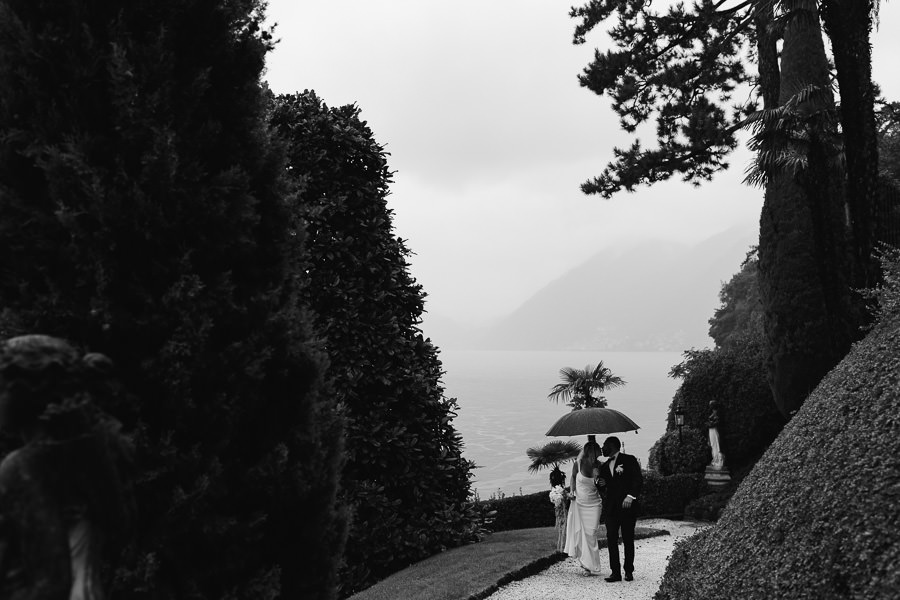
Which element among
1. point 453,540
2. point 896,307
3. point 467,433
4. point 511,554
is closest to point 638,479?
point 511,554

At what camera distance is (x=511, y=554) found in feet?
36.0

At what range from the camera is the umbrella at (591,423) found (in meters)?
11.2

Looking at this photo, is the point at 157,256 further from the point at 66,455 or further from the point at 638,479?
the point at 638,479

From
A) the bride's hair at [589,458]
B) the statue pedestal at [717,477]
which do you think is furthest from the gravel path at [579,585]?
the statue pedestal at [717,477]

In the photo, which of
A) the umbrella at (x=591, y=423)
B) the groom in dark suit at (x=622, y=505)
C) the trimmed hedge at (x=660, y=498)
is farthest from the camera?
the trimmed hedge at (x=660, y=498)

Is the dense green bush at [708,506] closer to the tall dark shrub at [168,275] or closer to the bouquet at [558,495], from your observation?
the bouquet at [558,495]

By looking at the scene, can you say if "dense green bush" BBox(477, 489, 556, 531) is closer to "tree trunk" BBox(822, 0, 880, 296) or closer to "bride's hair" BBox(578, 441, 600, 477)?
"bride's hair" BBox(578, 441, 600, 477)

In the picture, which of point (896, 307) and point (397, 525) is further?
point (397, 525)

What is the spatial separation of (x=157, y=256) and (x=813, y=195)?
1471 cm

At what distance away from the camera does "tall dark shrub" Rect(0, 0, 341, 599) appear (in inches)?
154

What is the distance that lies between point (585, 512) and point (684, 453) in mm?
11344

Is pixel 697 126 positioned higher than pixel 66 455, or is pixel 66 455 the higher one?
pixel 697 126

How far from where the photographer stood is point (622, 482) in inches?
400

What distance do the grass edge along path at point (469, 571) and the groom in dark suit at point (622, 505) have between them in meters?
1.30
